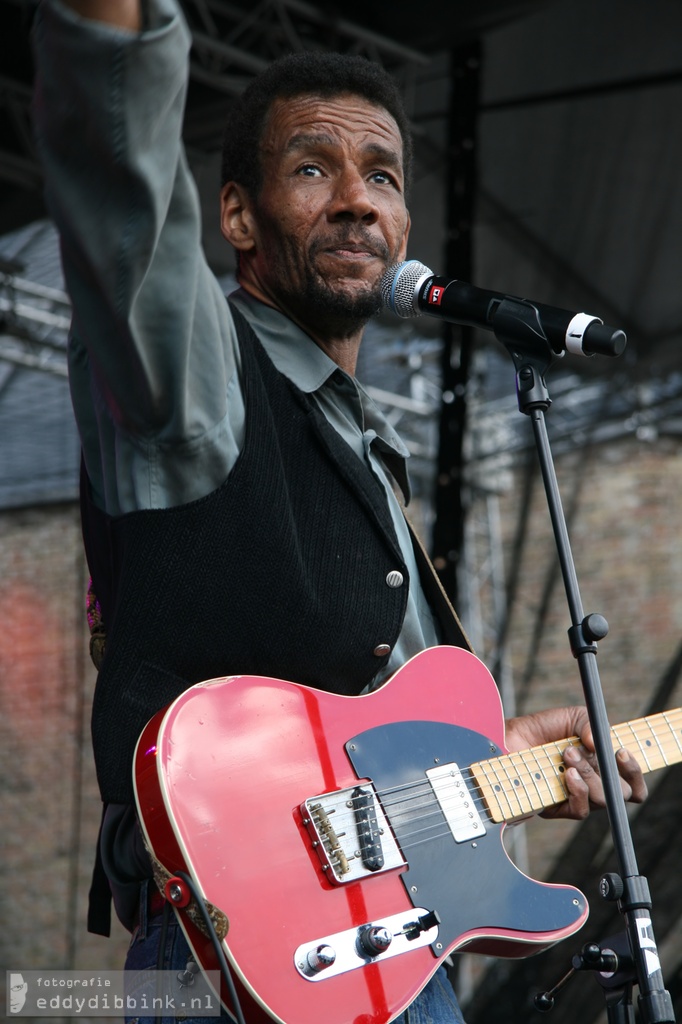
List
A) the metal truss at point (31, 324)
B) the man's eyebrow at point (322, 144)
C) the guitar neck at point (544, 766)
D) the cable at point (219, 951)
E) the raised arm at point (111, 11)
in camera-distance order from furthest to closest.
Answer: the metal truss at point (31, 324) < the man's eyebrow at point (322, 144) < the guitar neck at point (544, 766) < the cable at point (219, 951) < the raised arm at point (111, 11)

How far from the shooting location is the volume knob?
1395 mm

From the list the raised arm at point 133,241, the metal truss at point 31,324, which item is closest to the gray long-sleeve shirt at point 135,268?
the raised arm at point 133,241

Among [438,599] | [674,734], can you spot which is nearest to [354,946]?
[438,599]

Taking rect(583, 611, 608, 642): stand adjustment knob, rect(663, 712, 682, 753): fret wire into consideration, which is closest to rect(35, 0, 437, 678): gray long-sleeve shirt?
rect(583, 611, 608, 642): stand adjustment knob

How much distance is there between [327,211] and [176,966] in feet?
3.89

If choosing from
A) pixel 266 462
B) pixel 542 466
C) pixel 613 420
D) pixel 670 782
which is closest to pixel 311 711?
pixel 266 462

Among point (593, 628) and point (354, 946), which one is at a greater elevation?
point (593, 628)

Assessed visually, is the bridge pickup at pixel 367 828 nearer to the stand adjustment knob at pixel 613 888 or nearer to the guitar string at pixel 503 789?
the guitar string at pixel 503 789

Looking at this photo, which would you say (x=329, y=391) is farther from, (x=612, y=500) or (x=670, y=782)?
(x=612, y=500)

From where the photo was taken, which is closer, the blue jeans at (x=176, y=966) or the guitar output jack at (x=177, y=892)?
the guitar output jack at (x=177, y=892)

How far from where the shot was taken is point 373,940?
144 centimetres

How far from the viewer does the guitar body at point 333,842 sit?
1375 millimetres

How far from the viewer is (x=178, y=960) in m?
1.45

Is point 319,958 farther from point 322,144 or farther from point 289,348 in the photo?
point 322,144
